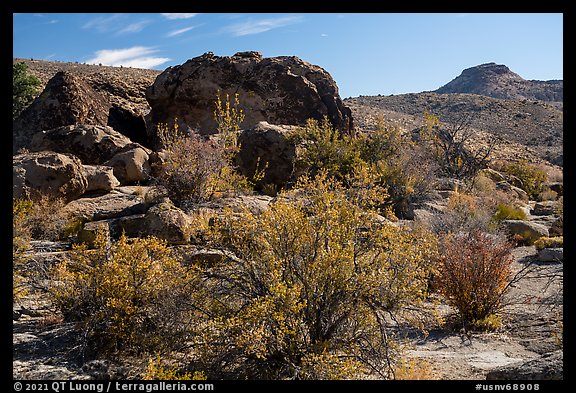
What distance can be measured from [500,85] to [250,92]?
80518mm

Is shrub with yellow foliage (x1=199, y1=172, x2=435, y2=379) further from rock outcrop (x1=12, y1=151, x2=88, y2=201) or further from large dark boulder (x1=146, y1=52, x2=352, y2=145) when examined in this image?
large dark boulder (x1=146, y1=52, x2=352, y2=145)

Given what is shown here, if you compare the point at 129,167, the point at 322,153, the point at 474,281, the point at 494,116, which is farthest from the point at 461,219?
the point at 494,116

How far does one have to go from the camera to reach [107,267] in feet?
19.1

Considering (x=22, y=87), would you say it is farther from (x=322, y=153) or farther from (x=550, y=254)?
(x=550, y=254)

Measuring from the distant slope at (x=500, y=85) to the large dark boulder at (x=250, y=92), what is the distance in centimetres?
7069

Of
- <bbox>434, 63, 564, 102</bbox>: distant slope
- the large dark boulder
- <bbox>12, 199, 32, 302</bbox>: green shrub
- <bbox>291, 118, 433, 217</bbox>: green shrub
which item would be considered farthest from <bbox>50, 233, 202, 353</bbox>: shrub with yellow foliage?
<bbox>434, 63, 564, 102</bbox>: distant slope

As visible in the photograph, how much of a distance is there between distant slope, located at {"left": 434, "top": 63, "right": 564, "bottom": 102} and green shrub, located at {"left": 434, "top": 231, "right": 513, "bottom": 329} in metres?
78.8

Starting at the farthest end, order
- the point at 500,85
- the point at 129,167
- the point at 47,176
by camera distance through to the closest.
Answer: the point at 500,85 < the point at 129,167 < the point at 47,176

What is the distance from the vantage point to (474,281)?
25.6ft

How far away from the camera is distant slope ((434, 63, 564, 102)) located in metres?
81.2

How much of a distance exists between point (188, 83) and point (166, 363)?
1406 cm

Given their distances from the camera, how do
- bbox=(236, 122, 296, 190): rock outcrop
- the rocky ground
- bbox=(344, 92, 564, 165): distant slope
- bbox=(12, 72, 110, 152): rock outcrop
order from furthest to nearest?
bbox=(344, 92, 564, 165): distant slope, bbox=(12, 72, 110, 152): rock outcrop, bbox=(236, 122, 296, 190): rock outcrop, the rocky ground

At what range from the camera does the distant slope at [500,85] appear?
267 ft
